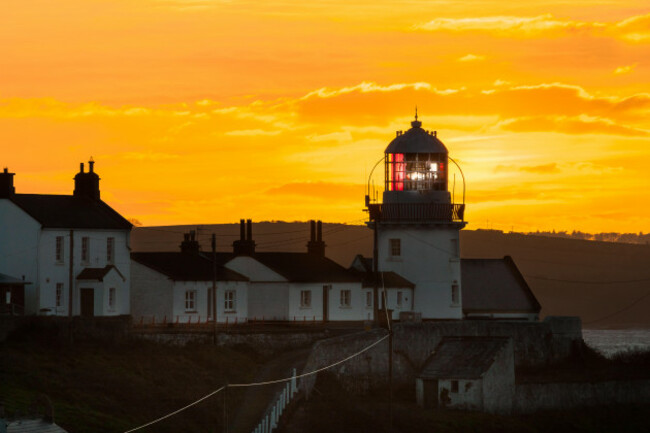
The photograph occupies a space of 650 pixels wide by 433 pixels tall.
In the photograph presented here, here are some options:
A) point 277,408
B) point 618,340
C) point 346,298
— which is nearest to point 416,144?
point 346,298

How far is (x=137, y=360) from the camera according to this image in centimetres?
6266

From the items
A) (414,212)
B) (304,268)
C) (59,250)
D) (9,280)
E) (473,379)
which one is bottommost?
(473,379)

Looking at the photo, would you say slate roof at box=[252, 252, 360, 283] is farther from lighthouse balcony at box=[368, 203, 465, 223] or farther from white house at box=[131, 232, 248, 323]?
lighthouse balcony at box=[368, 203, 465, 223]

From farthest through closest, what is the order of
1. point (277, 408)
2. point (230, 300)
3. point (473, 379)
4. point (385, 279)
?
point (385, 279), point (230, 300), point (473, 379), point (277, 408)

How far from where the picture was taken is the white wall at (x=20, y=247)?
70.1 meters

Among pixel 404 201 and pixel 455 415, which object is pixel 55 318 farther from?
pixel 404 201

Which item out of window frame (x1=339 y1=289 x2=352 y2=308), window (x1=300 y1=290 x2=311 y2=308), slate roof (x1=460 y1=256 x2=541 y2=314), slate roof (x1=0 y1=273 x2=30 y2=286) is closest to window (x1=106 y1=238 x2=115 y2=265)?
slate roof (x1=0 y1=273 x2=30 y2=286)

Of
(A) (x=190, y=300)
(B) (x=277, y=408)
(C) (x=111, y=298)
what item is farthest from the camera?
(A) (x=190, y=300)

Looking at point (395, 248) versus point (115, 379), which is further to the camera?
point (395, 248)

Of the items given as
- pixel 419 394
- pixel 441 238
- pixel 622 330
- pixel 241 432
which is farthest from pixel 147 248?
pixel 241 432

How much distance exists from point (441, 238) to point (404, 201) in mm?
2932

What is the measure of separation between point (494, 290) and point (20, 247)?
95.1ft

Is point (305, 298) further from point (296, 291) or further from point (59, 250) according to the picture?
point (59, 250)

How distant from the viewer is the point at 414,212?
81250mm
